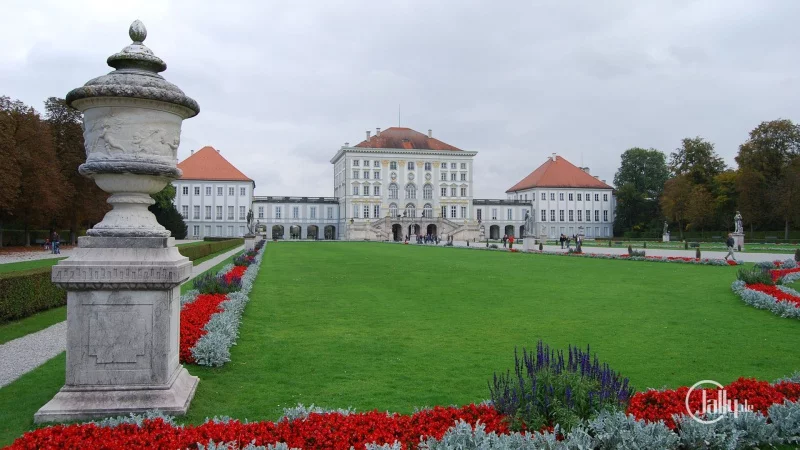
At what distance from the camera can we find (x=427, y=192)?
8500cm

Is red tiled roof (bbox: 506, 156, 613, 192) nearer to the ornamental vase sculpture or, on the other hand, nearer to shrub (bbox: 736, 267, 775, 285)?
shrub (bbox: 736, 267, 775, 285)

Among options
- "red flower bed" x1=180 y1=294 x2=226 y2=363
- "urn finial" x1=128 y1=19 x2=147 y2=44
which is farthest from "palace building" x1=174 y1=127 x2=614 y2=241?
"urn finial" x1=128 y1=19 x2=147 y2=44

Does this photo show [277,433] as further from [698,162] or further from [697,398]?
[698,162]

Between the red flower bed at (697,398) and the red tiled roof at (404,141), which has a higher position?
the red tiled roof at (404,141)

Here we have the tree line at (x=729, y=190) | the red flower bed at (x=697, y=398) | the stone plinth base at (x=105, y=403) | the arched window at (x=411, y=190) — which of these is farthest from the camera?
the arched window at (x=411, y=190)

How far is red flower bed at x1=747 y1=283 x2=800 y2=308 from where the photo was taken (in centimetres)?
1045

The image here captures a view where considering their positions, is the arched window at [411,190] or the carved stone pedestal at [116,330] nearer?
the carved stone pedestal at [116,330]

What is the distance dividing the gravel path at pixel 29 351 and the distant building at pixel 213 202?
237 feet

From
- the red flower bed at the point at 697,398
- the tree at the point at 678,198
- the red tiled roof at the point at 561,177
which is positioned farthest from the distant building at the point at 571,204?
the red flower bed at the point at 697,398

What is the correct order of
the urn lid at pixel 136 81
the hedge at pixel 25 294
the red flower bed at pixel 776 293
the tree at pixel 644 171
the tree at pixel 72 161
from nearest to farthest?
the urn lid at pixel 136 81 < the hedge at pixel 25 294 < the red flower bed at pixel 776 293 < the tree at pixel 72 161 < the tree at pixel 644 171

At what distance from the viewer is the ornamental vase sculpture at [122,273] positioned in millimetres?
4465

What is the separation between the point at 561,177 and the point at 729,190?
29953mm

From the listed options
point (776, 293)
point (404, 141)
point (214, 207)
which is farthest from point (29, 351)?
point (404, 141)

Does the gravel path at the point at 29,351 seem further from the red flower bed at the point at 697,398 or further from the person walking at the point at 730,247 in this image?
the person walking at the point at 730,247
